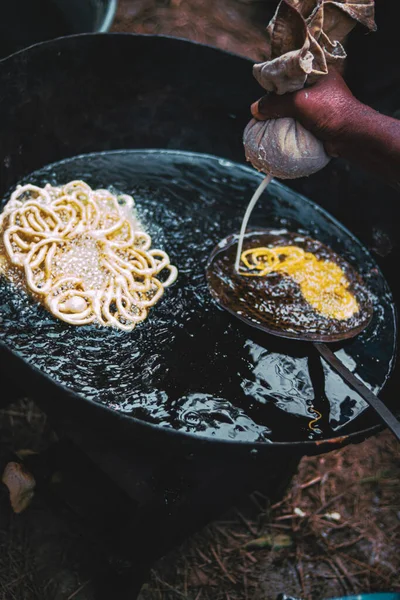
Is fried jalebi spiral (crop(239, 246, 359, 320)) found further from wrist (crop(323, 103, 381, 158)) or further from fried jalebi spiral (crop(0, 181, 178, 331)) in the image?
wrist (crop(323, 103, 381, 158))

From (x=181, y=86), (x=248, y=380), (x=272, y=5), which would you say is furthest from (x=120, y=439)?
(x=272, y=5)

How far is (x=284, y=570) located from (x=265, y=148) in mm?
2021

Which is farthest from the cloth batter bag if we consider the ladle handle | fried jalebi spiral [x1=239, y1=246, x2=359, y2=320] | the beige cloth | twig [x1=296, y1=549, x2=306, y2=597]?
twig [x1=296, y1=549, x2=306, y2=597]

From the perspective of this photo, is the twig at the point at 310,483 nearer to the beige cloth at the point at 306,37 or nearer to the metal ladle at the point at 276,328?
the metal ladle at the point at 276,328

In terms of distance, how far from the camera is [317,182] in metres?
3.55

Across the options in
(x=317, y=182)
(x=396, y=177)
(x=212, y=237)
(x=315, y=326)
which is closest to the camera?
(x=396, y=177)

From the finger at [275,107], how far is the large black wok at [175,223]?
88 cm

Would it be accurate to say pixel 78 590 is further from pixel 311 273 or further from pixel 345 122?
pixel 345 122

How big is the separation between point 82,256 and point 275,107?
3.93ft

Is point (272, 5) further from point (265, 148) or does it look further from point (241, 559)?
point (241, 559)

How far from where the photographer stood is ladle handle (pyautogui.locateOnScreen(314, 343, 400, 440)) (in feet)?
6.76

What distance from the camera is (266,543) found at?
303cm

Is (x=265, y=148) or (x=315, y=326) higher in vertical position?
(x=265, y=148)

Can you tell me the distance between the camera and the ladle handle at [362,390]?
6.76ft
